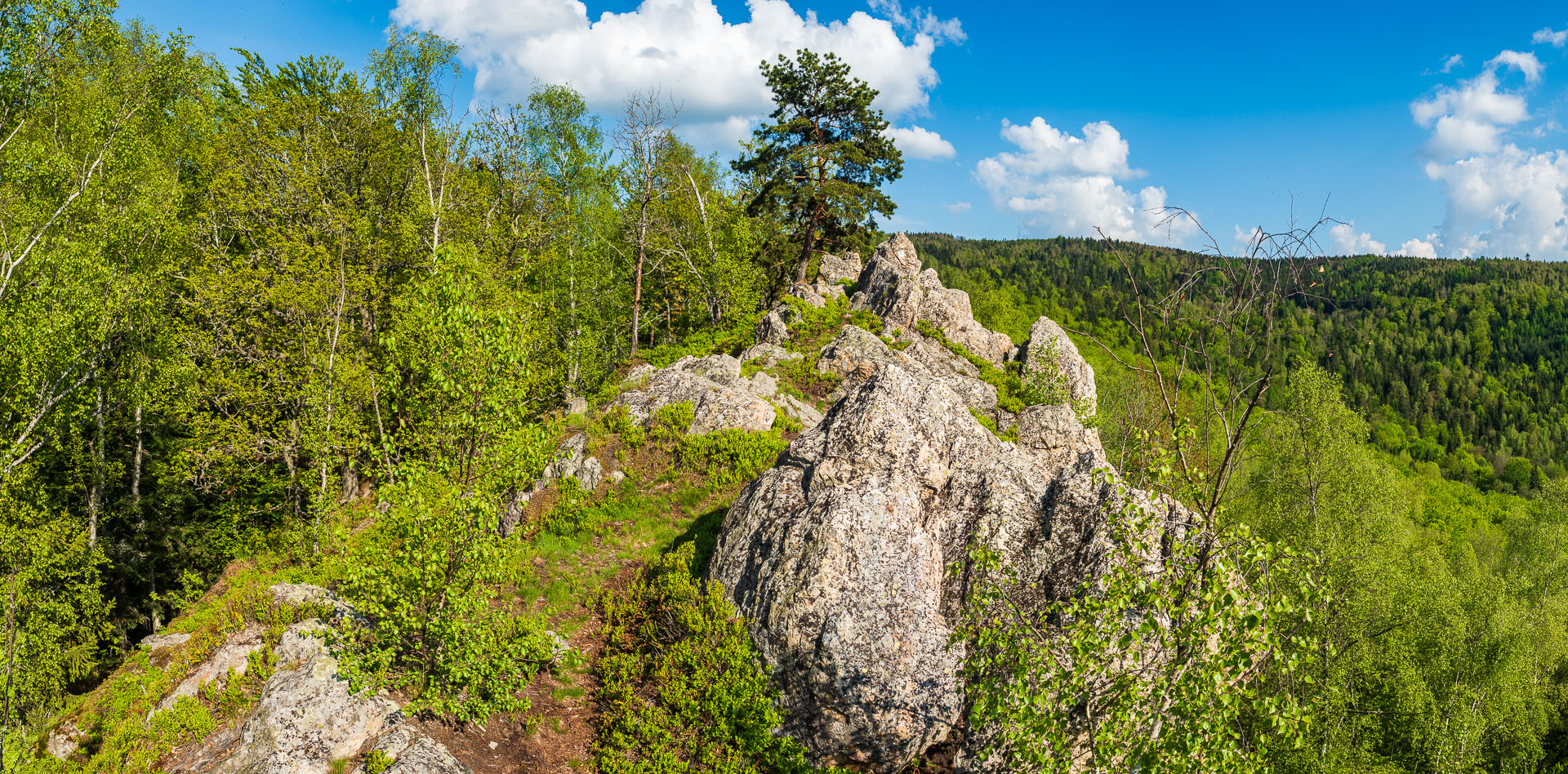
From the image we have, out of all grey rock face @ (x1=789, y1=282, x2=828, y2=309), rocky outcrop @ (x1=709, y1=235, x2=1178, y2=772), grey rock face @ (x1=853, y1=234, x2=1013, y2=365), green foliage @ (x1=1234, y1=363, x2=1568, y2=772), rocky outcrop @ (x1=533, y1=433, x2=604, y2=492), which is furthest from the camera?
grey rock face @ (x1=789, y1=282, x2=828, y2=309)

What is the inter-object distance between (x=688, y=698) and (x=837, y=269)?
34170mm

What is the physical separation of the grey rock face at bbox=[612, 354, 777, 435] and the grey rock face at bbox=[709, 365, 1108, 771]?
6501 mm

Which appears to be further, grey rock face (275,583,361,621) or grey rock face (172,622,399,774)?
grey rock face (275,583,361,621)

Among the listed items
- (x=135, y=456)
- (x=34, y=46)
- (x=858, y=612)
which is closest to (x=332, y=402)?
(x=135, y=456)

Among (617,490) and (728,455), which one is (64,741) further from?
(728,455)

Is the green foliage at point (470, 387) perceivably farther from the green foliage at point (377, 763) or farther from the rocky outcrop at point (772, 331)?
the rocky outcrop at point (772, 331)

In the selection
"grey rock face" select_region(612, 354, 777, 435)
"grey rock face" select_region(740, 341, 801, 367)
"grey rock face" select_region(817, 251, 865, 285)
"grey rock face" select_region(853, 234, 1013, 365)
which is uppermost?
"grey rock face" select_region(817, 251, 865, 285)

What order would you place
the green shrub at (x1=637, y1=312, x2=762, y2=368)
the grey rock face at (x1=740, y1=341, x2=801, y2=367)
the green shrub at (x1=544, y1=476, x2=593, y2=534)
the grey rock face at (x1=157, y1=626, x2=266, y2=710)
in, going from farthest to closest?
1. the green shrub at (x1=637, y1=312, x2=762, y2=368)
2. the grey rock face at (x1=740, y1=341, x2=801, y2=367)
3. the green shrub at (x1=544, y1=476, x2=593, y2=534)
4. the grey rock face at (x1=157, y1=626, x2=266, y2=710)

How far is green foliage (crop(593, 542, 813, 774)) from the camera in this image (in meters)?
13.9

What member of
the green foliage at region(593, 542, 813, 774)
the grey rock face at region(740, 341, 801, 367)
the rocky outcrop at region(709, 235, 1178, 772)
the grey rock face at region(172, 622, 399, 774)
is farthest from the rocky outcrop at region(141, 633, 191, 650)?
the grey rock face at region(740, 341, 801, 367)

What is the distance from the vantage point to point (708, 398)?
981 inches

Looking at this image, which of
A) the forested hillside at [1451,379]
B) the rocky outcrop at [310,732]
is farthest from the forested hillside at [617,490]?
the forested hillside at [1451,379]

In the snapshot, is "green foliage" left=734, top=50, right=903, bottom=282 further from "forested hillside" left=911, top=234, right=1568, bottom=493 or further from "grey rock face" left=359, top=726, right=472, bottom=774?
"forested hillside" left=911, top=234, right=1568, bottom=493

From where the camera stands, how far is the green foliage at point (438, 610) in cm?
1184
